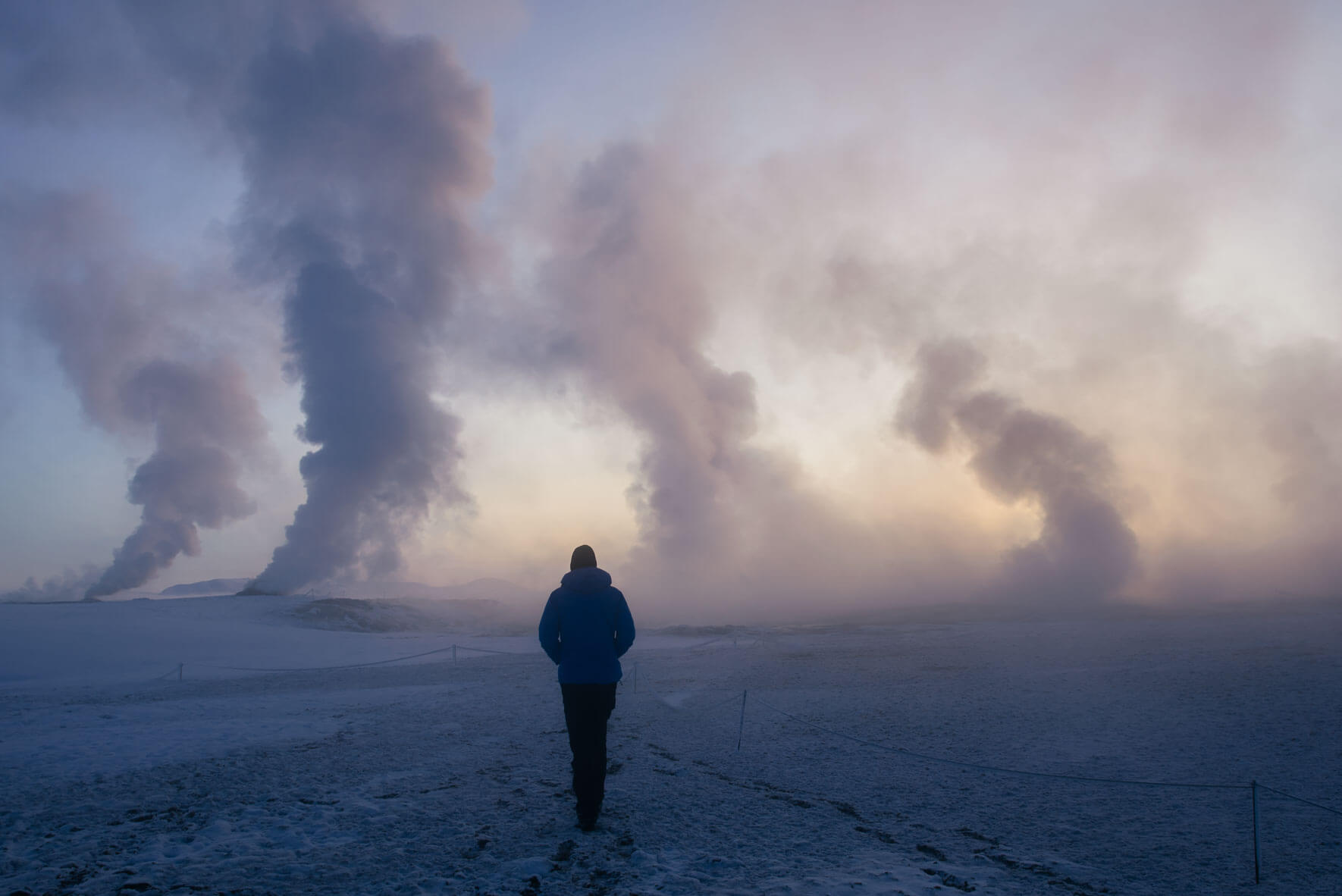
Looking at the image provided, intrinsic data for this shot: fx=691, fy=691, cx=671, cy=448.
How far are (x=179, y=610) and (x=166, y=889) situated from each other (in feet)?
153

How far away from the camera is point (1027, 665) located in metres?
20.0

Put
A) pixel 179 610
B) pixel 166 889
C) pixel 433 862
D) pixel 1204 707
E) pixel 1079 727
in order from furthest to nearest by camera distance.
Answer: pixel 179 610 → pixel 1204 707 → pixel 1079 727 → pixel 433 862 → pixel 166 889

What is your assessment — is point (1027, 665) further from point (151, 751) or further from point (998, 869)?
point (151, 751)

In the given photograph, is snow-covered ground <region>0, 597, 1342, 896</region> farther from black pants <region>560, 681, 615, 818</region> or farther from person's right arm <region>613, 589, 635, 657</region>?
person's right arm <region>613, 589, 635, 657</region>

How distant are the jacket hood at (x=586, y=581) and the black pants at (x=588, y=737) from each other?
0.78 metres

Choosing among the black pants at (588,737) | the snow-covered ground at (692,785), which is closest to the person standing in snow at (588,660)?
the black pants at (588,737)

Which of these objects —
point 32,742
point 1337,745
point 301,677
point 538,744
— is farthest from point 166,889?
point 301,677

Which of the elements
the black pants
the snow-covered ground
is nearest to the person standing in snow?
the black pants

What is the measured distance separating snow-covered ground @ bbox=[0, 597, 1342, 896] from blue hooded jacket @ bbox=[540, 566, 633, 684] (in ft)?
4.18

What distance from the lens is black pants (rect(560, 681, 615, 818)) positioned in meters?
5.63

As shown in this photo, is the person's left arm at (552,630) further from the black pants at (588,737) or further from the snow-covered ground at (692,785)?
the snow-covered ground at (692,785)

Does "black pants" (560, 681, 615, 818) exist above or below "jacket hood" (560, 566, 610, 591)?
below

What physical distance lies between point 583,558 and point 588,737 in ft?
4.82

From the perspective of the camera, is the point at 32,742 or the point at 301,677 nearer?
the point at 32,742
